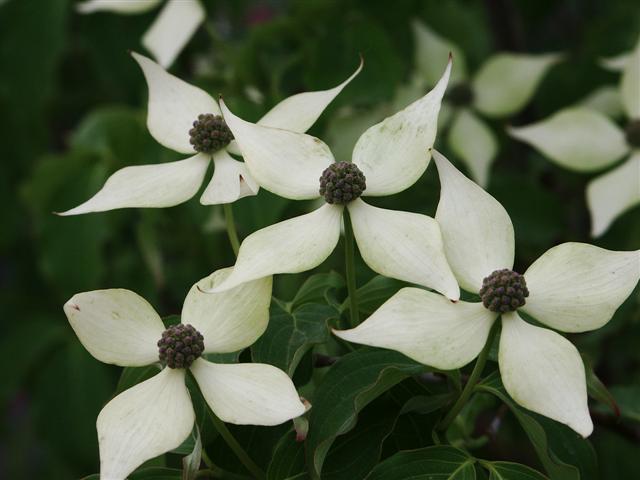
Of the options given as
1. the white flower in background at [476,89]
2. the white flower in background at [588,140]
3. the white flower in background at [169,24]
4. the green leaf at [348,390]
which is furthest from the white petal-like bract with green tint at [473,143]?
the green leaf at [348,390]

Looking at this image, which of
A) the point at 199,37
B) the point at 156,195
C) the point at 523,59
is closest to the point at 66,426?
the point at 199,37

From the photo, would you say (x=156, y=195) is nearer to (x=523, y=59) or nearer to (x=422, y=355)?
(x=422, y=355)

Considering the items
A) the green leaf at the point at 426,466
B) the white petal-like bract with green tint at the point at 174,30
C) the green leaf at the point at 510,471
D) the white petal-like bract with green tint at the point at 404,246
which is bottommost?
the green leaf at the point at 510,471

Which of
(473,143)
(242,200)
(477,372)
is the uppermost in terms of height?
(477,372)

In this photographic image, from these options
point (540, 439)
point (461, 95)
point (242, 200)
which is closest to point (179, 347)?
point (540, 439)

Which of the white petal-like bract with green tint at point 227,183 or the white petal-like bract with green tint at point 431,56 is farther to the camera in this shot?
the white petal-like bract with green tint at point 431,56

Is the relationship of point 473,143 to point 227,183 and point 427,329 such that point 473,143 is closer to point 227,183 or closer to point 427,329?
point 227,183

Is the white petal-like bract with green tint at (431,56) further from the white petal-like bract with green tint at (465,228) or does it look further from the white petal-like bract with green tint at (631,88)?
the white petal-like bract with green tint at (465,228)
